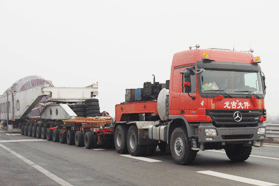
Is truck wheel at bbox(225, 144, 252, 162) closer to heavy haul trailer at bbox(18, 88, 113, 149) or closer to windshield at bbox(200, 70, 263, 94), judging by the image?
windshield at bbox(200, 70, 263, 94)

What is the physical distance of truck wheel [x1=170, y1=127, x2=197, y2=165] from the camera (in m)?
10.1

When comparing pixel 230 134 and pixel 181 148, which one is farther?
pixel 181 148

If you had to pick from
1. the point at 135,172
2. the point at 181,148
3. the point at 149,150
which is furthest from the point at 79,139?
the point at 135,172

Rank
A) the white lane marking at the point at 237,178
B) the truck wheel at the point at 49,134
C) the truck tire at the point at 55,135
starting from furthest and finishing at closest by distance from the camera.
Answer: the truck wheel at the point at 49,134 → the truck tire at the point at 55,135 → the white lane marking at the point at 237,178

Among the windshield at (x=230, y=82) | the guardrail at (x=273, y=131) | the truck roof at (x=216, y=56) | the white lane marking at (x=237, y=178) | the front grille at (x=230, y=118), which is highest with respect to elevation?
the truck roof at (x=216, y=56)

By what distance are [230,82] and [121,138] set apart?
523 centimetres

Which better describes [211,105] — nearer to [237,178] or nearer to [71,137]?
[237,178]

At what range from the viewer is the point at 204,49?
33.7 ft

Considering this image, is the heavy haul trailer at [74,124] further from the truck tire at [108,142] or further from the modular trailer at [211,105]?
the modular trailer at [211,105]

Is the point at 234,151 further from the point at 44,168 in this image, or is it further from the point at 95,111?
the point at 95,111

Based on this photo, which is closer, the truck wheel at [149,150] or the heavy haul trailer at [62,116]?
the truck wheel at [149,150]

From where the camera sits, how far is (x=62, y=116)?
20.8 metres

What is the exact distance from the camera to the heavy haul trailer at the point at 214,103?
9.66 meters

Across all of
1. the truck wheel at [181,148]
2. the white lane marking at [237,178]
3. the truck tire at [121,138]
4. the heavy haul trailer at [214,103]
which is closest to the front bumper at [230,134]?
the heavy haul trailer at [214,103]
